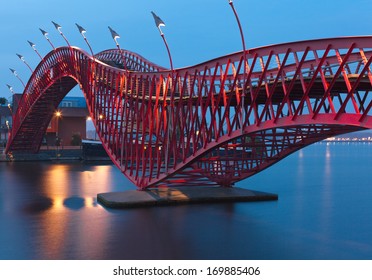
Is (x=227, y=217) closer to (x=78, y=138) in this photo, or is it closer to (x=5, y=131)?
(x=78, y=138)

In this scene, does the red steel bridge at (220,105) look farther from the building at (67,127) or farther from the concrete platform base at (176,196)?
the building at (67,127)

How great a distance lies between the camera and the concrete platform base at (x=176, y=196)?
44.4 meters

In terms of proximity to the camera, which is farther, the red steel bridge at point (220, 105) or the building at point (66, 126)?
the building at point (66, 126)

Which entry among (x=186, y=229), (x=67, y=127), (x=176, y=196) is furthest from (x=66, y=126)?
(x=186, y=229)

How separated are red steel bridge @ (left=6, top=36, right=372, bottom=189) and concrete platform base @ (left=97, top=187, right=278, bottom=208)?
1037 millimetres

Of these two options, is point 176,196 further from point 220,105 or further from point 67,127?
point 67,127

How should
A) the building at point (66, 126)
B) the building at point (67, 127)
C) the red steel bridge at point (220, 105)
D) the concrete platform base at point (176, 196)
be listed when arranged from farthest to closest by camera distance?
1. the building at point (67, 127)
2. the building at point (66, 126)
3. the concrete platform base at point (176, 196)
4. the red steel bridge at point (220, 105)

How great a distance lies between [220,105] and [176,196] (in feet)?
30.7

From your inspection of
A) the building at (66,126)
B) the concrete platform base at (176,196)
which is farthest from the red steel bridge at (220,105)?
the building at (66,126)

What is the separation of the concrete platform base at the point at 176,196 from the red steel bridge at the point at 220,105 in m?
1.04

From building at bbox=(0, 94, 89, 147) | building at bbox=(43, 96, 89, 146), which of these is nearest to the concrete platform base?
building at bbox=(0, 94, 89, 147)

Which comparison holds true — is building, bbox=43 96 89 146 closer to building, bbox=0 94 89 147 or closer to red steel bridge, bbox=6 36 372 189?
building, bbox=0 94 89 147
